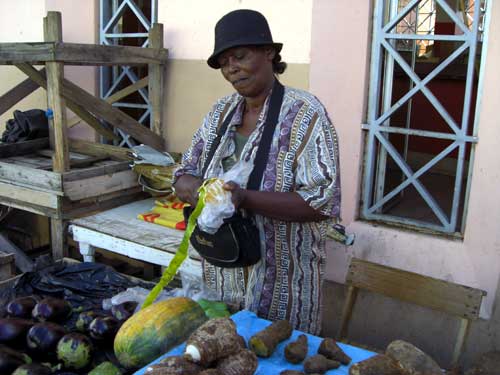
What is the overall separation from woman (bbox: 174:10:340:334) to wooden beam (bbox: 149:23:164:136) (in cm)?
247

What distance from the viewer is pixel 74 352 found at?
206 centimetres

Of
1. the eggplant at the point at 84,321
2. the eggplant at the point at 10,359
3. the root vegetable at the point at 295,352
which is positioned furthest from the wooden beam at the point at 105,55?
the root vegetable at the point at 295,352

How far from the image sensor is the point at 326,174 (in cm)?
200

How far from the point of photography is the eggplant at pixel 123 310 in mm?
2365

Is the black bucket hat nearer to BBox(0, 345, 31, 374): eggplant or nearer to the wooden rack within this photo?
BBox(0, 345, 31, 374): eggplant

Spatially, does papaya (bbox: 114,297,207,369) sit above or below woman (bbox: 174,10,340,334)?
below

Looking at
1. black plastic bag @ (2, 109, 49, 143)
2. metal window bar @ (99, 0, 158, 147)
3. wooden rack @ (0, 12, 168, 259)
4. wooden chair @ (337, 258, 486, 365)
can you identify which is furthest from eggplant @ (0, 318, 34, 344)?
black plastic bag @ (2, 109, 49, 143)

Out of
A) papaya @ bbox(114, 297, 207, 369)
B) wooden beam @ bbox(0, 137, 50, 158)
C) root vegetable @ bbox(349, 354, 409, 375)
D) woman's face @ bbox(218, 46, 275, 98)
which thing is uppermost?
woman's face @ bbox(218, 46, 275, 98)

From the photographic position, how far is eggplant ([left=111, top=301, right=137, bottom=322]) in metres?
2.37

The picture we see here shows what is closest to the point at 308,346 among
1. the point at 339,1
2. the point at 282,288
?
the point at 282,288

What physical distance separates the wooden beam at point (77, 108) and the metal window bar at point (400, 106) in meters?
2.43

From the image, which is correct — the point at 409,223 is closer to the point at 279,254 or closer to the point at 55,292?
the point at 279,254

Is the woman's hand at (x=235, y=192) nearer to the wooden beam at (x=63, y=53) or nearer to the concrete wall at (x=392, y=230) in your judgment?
the concrete wall at (x=392, y=230)

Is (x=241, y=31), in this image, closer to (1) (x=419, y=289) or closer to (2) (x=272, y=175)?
(2) (x=272, y=175)
